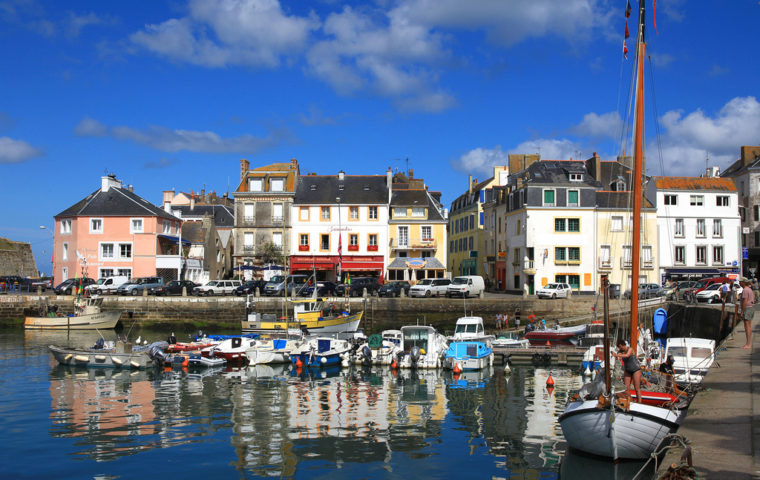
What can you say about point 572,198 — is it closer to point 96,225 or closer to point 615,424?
point 96,225

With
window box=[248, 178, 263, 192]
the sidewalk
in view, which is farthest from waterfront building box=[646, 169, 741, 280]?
the sidewalk

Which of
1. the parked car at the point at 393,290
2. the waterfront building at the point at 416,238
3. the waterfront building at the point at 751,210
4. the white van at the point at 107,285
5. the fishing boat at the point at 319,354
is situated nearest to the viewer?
the fishing boat at the point at 319,354

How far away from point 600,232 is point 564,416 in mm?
42297

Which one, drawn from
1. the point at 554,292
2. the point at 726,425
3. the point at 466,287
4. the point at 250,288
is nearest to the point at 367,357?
the point at 466,287

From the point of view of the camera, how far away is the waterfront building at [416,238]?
60.0m

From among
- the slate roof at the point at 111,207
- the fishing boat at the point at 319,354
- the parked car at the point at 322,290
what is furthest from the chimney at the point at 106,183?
the fishing boat at the point at 319,354

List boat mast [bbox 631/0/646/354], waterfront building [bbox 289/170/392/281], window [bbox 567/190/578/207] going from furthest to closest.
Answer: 1. waterfront building [bbox 289/170/392/281]
2. window [bbox 567/190/578/207]
3. boat mast [bbox 631/0/646/354]

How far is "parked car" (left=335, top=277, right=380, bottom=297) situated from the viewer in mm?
51188

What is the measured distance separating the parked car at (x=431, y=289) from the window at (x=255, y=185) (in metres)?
20.9

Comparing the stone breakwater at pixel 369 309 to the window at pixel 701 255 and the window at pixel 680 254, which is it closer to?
the window at pixel 680 254

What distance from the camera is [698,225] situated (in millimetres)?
57094

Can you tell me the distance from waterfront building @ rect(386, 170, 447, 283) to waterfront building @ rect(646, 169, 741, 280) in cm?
1924

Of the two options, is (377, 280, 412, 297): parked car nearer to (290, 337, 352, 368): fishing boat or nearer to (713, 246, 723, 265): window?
(290, 337, 352, 368): fishing boat

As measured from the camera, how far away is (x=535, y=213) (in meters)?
55.3
